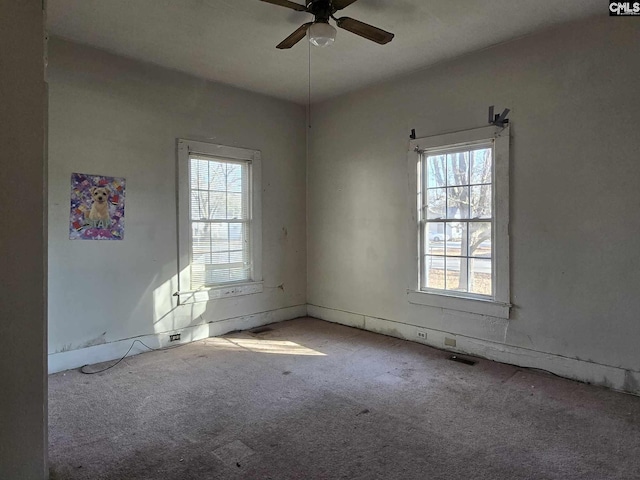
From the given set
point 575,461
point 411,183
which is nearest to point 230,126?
point 411,183

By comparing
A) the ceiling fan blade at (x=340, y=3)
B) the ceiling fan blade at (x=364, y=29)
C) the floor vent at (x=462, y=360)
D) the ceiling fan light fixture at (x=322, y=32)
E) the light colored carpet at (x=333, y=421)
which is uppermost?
the ceiling fan blade at (x=340, y=3)

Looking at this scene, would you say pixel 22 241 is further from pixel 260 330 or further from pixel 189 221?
pixel 260 330

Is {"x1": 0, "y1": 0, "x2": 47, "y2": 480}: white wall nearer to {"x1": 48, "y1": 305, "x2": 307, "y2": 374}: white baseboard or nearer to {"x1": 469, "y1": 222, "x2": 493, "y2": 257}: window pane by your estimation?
{"x1": 48, "y1": 305, "x2": 307, "y2": 374}: white baseboard

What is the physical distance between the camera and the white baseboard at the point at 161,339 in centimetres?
354

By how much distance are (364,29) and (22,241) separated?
97.7 inches

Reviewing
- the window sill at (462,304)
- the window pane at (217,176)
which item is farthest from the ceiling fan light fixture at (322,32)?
the window sill at (462,304)

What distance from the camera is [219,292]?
4609 millimetres

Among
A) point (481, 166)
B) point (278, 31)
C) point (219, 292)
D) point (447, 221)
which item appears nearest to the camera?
point (278, 31)

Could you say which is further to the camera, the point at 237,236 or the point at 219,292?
the point at 237,236

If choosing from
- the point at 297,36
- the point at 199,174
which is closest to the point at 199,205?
the point at 199,174

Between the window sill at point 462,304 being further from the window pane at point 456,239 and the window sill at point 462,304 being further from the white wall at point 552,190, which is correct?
the window pane at point 456,239

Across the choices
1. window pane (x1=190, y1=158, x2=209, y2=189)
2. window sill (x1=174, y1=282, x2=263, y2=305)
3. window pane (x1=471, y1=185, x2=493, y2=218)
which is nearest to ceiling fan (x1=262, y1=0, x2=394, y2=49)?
window pane (x1=471, y1=185, x2=493, y2=218)

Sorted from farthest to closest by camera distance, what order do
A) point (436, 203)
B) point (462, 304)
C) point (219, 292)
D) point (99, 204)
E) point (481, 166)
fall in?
point (219, 292) < point (436, 203) < point (462, 304) < point (481, 166) < point (99, 204)

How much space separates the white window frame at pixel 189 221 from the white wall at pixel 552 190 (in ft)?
5.00
